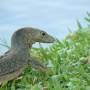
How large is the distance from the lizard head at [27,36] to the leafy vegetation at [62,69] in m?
0.35

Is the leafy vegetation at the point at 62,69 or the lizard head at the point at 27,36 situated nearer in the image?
the leafy vegetation at the point at 62,69

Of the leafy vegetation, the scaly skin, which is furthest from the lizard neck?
the leafy vegetation

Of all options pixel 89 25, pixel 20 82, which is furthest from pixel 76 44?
pixel 20 82

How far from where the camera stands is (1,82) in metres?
6.57

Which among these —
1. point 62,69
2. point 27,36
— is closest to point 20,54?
point 27,36

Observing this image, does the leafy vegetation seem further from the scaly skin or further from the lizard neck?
the lizard neck

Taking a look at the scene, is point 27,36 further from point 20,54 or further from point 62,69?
point 62,69

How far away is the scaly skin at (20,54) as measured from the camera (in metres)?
6.62

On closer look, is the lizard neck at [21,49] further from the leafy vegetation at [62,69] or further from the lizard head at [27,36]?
the leafy vegetation at [62,69]

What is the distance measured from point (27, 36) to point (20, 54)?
0.91 feet

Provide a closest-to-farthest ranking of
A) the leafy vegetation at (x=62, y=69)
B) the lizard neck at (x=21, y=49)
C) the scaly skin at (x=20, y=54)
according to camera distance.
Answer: the leafy vegetation at (x=62, y=69), the scaly skin at (x=20, y=54), the lizard neck at (x=21, y=49)

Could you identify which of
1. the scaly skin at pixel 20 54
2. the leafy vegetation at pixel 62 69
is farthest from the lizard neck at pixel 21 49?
the leafy vegetation at pixel 62 69

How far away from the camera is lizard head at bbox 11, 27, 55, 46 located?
698 centimetres

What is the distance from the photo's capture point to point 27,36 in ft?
23.0
